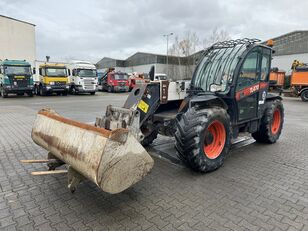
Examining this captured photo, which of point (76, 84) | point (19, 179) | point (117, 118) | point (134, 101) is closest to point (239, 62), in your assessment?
point (134, 101)

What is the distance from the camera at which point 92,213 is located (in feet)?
9.67

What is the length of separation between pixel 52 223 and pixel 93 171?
2.51 feet

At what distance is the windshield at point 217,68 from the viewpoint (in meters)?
4.85

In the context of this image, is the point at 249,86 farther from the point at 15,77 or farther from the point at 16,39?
the point at 16,39

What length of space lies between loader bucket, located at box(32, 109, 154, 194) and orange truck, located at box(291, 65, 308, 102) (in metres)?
20.7

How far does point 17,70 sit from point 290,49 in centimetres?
3144

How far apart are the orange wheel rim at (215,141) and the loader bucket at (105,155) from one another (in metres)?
1.68

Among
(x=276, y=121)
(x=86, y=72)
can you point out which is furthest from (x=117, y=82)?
(x=276, y=121)

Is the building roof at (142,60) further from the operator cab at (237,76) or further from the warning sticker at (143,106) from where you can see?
the warning sticker at (143,106)

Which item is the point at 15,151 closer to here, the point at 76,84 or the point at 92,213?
the point at 92,213

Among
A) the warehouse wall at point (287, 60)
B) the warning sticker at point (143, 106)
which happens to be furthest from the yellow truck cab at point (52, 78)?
the warehouse wall at point (287, 60)

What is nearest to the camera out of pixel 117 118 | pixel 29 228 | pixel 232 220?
pixel 29 228

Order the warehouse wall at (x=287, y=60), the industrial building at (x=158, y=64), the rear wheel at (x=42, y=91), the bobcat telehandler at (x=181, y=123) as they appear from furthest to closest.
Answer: the industrial building at (x=158, y=64) < the warehouse wall at (x=287, y=60) < the rear wheel at (x=42, y=91) < the bobcat telehandler at (x=181, y=123)

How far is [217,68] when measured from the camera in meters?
5.10
